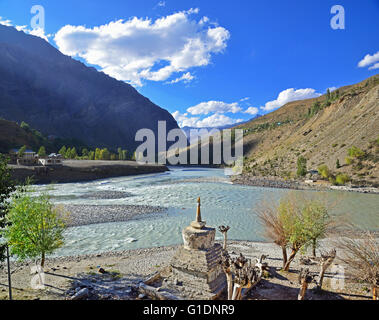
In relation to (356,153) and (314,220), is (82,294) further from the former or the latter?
(356,153)

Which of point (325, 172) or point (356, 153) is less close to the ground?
point (356, 153)

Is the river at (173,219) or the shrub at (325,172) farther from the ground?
the shrub at (325,172)

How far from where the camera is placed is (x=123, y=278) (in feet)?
40.2

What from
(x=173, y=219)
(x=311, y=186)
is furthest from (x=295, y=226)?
(x=311, y=186)

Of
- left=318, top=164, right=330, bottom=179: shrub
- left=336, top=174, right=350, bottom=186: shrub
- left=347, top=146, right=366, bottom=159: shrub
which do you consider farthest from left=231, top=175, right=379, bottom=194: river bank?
left=347, top=146, right=366, bottom=159: shrub

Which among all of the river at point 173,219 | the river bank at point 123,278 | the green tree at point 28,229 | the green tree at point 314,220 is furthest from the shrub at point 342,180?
the green tree at point 28,229

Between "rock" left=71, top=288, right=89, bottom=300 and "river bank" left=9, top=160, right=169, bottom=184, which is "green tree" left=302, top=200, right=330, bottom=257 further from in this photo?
"river bank" left=9, top=160, right=169, bottom=184

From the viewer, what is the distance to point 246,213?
2964 cm

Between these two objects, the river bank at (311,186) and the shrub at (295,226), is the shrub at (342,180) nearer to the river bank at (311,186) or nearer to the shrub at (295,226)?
the river bank at (311,186)

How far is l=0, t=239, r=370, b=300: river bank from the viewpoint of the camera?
998 centimetres

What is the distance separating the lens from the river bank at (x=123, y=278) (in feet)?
32.7
